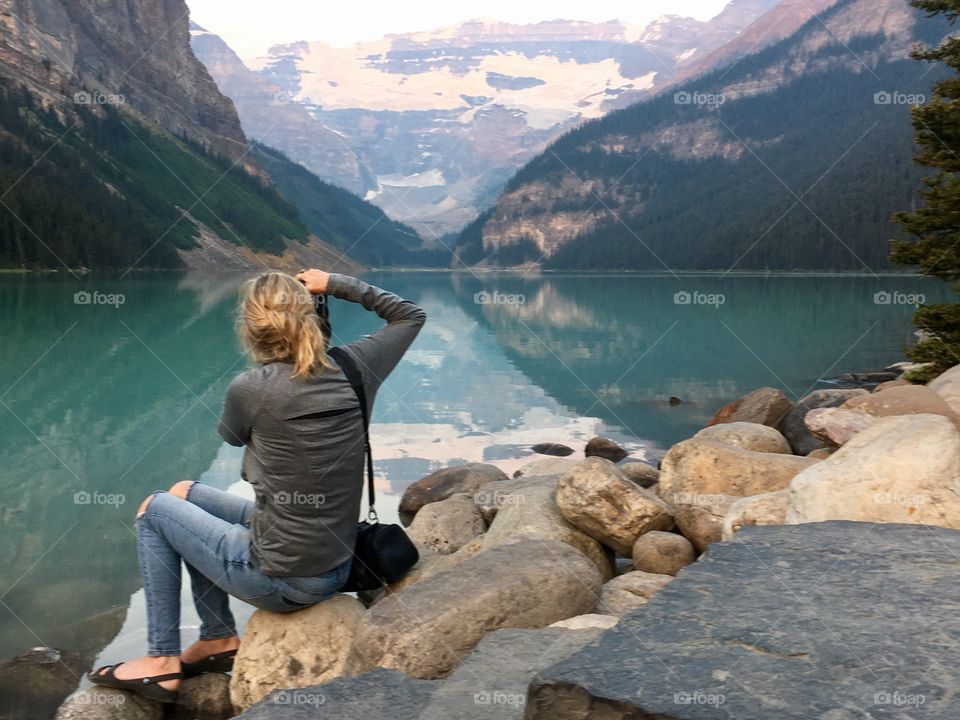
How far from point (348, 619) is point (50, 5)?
16628 centimetres

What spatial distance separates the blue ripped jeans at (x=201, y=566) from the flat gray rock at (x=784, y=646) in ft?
7.26

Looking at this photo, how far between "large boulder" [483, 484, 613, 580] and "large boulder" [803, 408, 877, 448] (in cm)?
231

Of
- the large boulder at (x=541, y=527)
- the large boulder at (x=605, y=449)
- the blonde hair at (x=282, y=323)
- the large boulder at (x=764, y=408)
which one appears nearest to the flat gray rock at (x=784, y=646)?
the blonde hair at (x=282, y=323)

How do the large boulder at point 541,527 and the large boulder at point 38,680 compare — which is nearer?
the large boulder at point 38,680

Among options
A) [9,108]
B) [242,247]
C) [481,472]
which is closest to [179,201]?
[242,247]

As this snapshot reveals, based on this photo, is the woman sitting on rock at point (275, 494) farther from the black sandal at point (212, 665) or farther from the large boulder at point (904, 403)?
the large boulder at point (904, 403)

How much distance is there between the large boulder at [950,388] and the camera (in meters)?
7.44

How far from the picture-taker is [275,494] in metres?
4.53

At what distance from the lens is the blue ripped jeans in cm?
477

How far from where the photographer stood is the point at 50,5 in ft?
471

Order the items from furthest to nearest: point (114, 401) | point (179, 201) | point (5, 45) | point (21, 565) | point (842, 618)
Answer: point (179, 201) < point (5, 45) < point (114, 401) < point (21, 565) < point (842, 618)

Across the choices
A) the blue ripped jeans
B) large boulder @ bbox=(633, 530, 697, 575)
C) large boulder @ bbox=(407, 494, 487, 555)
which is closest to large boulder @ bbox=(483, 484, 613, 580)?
large boulder @ bbox=(633, 530, 697, 575)

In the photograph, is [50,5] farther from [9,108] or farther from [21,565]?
[21,565]

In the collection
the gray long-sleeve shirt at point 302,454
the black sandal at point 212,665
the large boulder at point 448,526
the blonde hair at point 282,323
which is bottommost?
the large boulder at point 448,526
